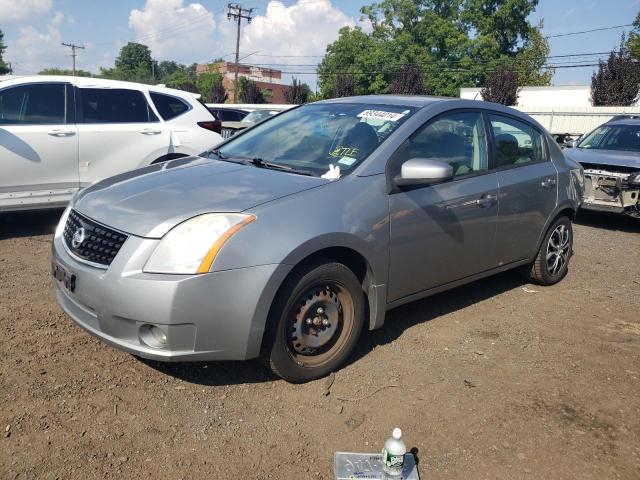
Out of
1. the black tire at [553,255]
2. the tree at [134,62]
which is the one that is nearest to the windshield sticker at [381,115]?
the black tire at [553,255]

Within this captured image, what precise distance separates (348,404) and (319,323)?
489mm

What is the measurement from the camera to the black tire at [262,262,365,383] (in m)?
3.08

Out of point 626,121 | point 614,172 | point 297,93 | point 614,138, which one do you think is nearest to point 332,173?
point 614,172

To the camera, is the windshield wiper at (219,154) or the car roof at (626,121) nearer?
the windshield wiper at (219,154)

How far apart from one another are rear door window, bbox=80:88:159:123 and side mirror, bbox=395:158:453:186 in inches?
177

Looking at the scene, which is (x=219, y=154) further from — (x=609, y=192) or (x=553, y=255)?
(x=609, y=192)

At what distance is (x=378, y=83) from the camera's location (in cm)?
5781

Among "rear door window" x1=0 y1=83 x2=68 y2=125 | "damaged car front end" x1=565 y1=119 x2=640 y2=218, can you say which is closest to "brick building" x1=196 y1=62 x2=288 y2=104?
"damaged car front end" x1=565 y1=119 x2=640 y2=218

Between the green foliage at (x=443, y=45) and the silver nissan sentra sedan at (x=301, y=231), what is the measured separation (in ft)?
165

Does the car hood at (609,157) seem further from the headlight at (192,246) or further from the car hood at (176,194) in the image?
the headlight at (192,246)

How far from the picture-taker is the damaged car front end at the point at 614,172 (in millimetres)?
7832

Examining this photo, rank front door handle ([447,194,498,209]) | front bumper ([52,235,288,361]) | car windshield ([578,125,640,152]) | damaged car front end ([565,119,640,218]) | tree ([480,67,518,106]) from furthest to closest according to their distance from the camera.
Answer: tree ([480,67,518,106]) → car windshield ([578,125,640,152]) → damaged car front end ([565,119,640,218]) → front door handle ([447,194,498,209]) → front bumper ([52,235,288,361])

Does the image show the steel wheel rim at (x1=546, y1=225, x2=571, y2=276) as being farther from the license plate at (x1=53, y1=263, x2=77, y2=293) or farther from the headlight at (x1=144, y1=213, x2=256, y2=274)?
the license plate at (x1=53, y1=263, x2=77, y2=293)

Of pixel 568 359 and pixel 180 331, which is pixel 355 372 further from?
pixel 568 359
